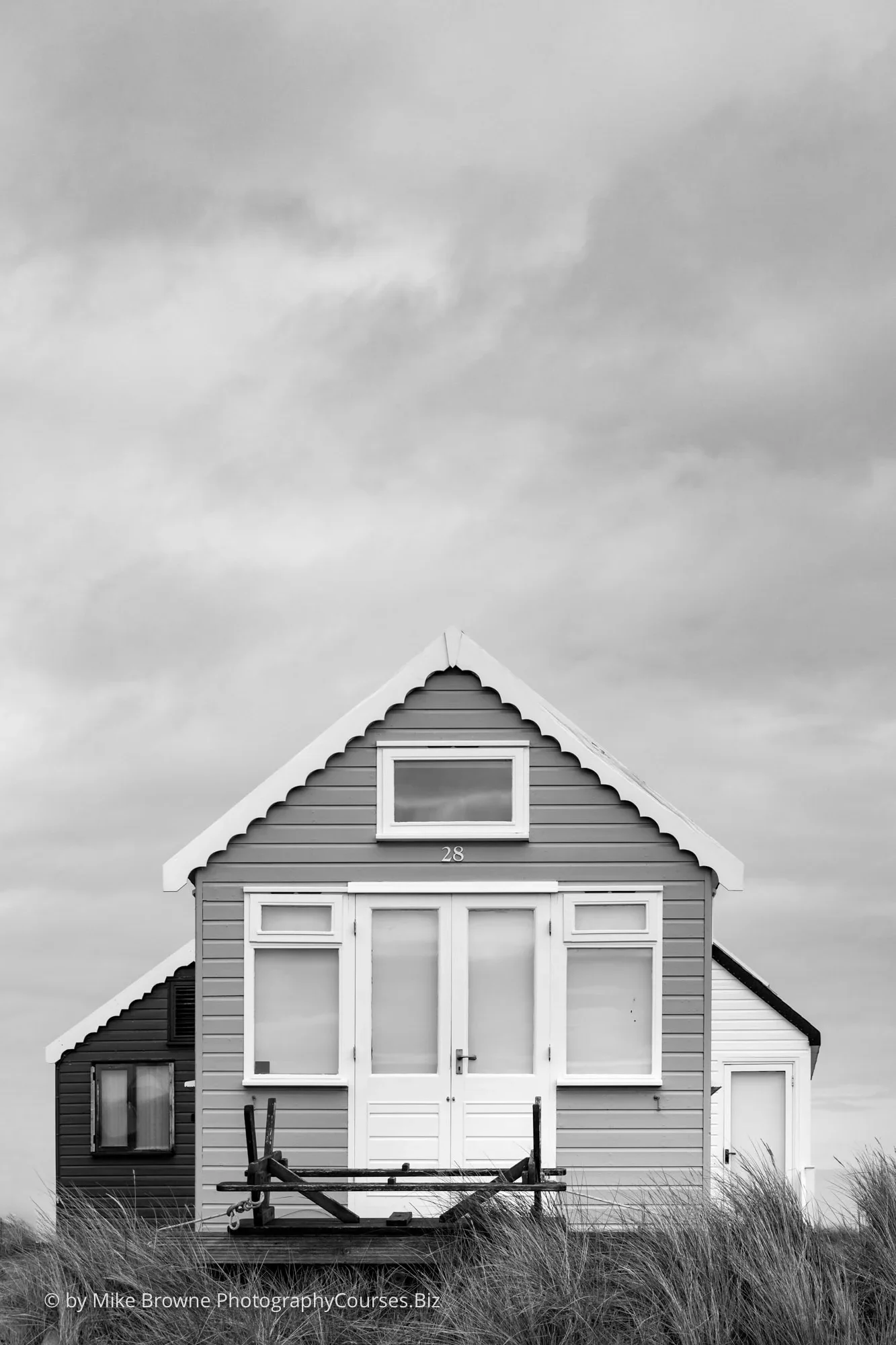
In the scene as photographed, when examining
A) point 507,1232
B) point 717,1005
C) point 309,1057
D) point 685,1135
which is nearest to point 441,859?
point 309,1057

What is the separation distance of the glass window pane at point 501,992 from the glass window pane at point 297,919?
1388 millimetres

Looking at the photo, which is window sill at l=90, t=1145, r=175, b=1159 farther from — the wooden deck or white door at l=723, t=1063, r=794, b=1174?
the wooden deck

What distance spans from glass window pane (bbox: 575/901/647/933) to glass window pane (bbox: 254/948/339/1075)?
93.9 inches

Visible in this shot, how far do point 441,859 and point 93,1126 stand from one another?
13342mm

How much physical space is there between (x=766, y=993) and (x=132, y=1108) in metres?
10.7

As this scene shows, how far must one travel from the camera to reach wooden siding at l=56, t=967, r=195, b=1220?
2455 centimetres

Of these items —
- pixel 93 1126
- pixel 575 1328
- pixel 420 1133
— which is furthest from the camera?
pixel 93 1126

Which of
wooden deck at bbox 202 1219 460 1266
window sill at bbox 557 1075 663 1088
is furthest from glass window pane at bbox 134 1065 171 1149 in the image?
wooden deck at bbox 202 1219 460 1266

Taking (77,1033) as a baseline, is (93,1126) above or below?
below

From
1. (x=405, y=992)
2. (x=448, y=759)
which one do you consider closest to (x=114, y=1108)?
(x=405, y=992)

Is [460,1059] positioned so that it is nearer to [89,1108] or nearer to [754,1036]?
[754,1036]

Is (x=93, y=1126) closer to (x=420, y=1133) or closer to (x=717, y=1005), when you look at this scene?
(x=717, y=1005)

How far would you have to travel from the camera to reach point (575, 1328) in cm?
908

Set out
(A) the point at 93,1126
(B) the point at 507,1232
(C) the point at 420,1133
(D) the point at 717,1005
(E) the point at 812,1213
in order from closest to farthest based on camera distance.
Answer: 1. (B) the point at 507,1232
2. (E) the point at 812,1213
3. (C) the point at 420,1133
4. (D) the point at 717,1005
5. (A) the point at 93,1126
